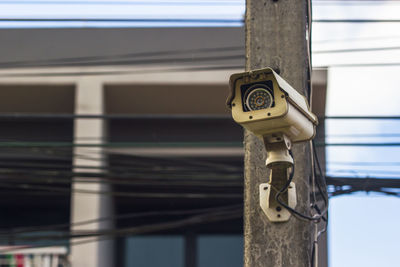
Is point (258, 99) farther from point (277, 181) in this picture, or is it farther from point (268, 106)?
point (277, 181)

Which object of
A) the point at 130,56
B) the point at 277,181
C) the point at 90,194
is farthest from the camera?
the point at 130,56

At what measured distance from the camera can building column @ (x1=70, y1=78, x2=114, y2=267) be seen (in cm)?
978

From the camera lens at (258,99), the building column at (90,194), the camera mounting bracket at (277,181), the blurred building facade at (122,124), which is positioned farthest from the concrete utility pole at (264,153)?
the building column at (90,194)

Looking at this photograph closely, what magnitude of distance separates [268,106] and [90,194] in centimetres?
695

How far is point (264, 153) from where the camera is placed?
390 cm

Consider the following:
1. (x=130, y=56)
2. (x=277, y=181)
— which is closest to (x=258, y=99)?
(x=277, y=181)

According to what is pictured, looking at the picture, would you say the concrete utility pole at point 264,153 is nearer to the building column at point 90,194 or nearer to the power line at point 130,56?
the building column at point 90,194

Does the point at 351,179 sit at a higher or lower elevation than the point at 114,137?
lower

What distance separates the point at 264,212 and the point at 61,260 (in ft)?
21.9

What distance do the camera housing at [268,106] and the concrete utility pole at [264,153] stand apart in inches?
15.0

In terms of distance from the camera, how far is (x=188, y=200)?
11.8m

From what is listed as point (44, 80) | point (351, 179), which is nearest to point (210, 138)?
point (44, 80)

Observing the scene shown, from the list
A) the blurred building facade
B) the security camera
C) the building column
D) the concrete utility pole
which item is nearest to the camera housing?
the security camera

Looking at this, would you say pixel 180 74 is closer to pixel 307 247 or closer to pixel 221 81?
pixel 221 81
